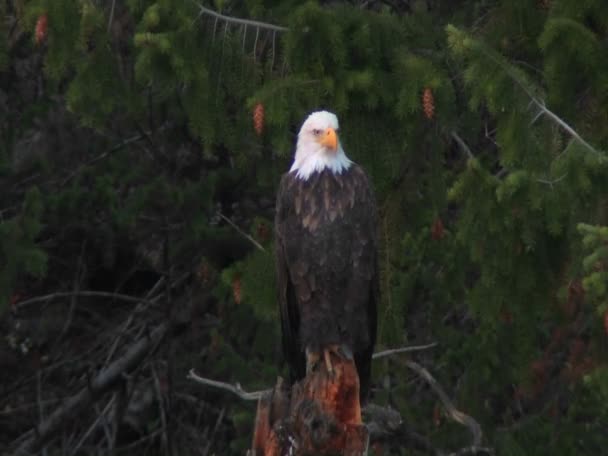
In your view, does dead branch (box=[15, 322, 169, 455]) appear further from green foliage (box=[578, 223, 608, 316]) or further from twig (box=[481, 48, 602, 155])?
green foliage (box=[578, 223, 608, 316])

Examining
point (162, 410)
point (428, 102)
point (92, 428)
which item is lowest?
point (92, 428)

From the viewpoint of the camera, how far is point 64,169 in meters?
9.13

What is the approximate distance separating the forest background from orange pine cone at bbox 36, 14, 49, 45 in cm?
1

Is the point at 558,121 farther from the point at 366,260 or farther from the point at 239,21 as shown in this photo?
the point at 239,21

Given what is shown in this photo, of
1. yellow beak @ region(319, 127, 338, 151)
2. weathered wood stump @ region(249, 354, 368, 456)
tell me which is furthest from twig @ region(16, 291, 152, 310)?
weathered wood stump @ region(249, 354, 368, 456)

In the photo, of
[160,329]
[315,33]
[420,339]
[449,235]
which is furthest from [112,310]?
[315,33]

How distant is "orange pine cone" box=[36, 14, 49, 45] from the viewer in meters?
6.20

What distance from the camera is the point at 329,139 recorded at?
616 centimetres

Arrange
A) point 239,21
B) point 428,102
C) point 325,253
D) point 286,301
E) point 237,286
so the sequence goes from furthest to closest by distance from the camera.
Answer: point 237,286, point 239,21, point 286,301, point 325,253, point 428,102

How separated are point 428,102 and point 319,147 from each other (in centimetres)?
45

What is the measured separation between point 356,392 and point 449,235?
211cm

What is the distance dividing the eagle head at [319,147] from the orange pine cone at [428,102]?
1.14 ft

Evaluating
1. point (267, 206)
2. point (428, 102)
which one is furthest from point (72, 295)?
point (428, 102)

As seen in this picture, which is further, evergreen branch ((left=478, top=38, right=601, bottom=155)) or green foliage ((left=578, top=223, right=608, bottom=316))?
evergreen branch ((left=478, top=38, right=601, bottom=155))
